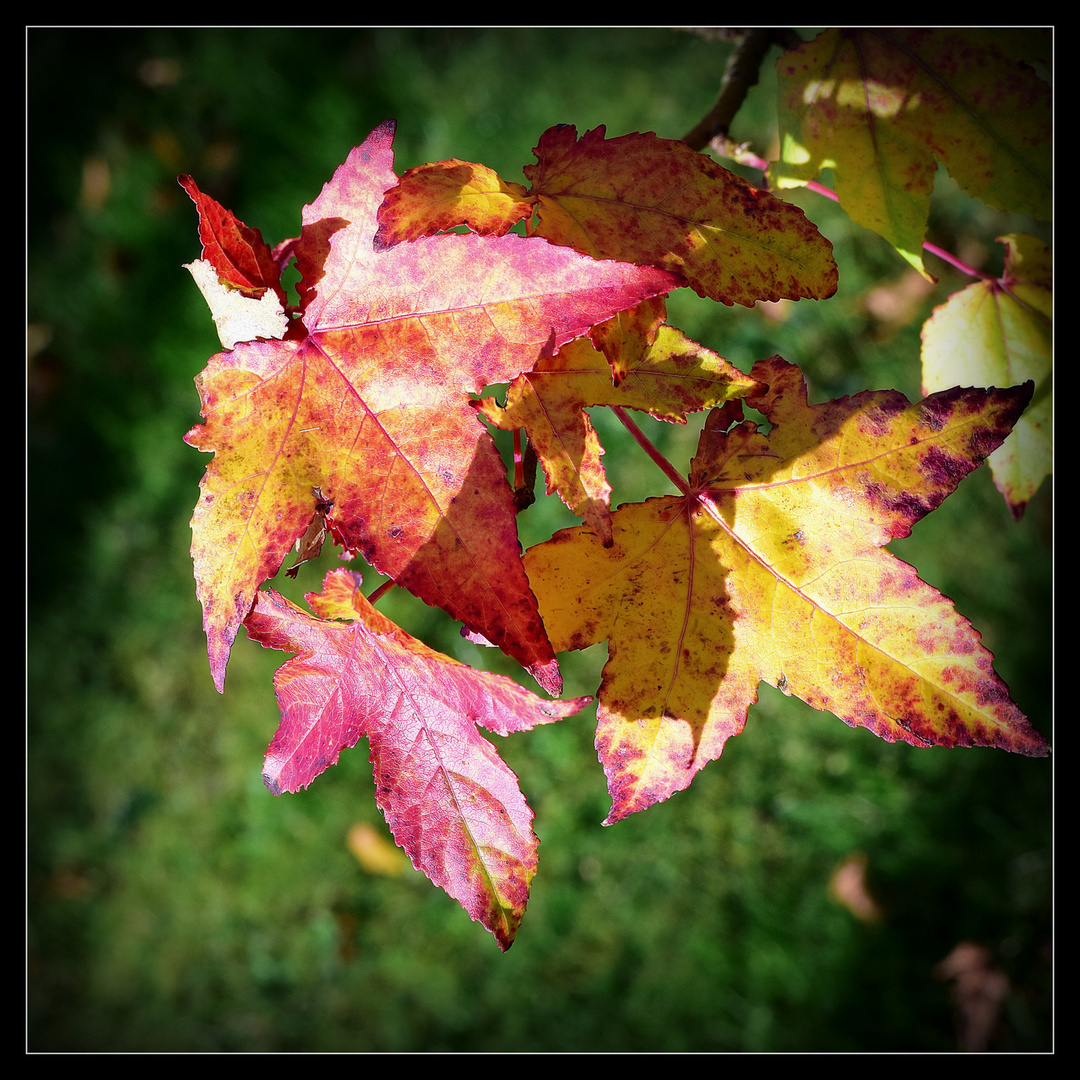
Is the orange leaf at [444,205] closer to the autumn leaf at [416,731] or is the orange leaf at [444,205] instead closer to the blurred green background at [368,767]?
the autumn leaf at [416,731]

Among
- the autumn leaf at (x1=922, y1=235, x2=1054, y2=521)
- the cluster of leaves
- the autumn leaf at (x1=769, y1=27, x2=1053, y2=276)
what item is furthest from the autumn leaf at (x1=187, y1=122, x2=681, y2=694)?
the autumn leaf at (x1=922, y1=235, x2=1054, y2=521)

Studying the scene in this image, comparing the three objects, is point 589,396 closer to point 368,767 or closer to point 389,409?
point 389,409

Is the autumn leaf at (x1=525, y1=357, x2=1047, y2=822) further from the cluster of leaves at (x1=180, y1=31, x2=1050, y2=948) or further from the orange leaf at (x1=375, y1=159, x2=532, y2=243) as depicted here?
the orange leaf at (x1=375, y1=159, x2=532, y2=243)

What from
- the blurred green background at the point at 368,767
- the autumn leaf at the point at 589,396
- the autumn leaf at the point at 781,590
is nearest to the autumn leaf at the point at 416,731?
the autumn leaf at the point at 781,590

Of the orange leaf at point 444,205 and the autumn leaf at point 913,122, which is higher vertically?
the autumn leaf at point 913,122

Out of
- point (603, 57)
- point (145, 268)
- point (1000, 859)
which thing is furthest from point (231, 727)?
point (603, 57)
